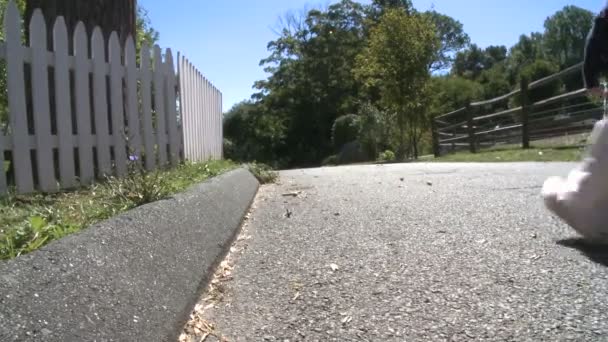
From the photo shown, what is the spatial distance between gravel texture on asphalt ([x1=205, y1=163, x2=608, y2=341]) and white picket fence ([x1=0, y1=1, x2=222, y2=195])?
1.47 metres

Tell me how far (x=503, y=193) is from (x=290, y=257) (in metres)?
2.73

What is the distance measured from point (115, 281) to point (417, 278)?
1436 mm

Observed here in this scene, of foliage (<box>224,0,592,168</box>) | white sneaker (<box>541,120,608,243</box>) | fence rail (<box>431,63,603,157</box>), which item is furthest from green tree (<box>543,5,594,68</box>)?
white sneaker (<box>541,120,608,243</box>)

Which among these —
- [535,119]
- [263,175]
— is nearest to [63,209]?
[263,175]

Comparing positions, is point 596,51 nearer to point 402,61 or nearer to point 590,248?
point 590,248

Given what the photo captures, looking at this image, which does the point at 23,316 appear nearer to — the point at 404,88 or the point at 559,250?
the point at 559,250

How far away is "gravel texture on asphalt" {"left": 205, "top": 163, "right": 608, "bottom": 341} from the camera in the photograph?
2127 millimetres

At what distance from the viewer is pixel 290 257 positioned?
317 cm

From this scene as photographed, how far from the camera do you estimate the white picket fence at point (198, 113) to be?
22.2 ft

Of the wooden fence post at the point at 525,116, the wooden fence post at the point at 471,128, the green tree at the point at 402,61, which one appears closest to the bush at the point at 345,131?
the green tree at the point at 402,61

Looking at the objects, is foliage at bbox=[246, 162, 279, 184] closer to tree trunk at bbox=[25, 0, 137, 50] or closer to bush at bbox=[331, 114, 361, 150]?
tree trunk at bbox=[25, 0, 137, 50]

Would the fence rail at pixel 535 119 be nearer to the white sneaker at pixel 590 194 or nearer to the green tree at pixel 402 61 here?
the green tree at pixel 402 61

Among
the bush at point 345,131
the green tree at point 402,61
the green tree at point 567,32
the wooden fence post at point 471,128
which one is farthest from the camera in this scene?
the green tree at point 567,32

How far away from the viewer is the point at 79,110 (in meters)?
4.49
